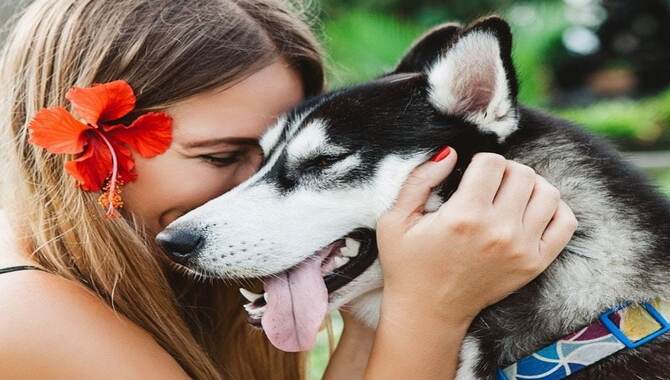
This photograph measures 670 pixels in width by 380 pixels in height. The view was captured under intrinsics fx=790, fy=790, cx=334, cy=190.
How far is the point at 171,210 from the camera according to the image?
85.3 inches

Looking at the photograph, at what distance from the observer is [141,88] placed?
2.06 metres

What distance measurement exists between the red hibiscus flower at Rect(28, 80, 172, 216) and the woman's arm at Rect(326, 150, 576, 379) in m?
0.67

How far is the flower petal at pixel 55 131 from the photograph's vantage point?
191 cm

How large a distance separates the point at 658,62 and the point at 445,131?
13.5m

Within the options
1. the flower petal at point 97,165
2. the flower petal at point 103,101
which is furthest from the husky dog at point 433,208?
the flower petal at point 103,101

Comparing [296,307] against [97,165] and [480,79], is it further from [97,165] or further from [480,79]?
[480,79]

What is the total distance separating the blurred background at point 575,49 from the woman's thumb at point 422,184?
24.9ft

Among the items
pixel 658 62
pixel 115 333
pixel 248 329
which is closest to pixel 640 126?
pixel 658 62

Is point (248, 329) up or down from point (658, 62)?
up

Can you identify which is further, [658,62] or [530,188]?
[658,62]

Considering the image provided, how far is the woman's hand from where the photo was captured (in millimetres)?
1848

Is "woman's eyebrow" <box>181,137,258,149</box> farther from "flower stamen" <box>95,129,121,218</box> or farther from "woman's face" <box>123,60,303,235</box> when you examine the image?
"flower stamen" <box>95,129,121,218</box>

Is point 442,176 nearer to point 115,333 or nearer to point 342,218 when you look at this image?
point 342,218

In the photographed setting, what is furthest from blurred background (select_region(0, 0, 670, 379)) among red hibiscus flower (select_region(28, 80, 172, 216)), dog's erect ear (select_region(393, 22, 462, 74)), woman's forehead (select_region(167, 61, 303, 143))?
red hibiscus flower (select_region(28, 80, 172, 216))
